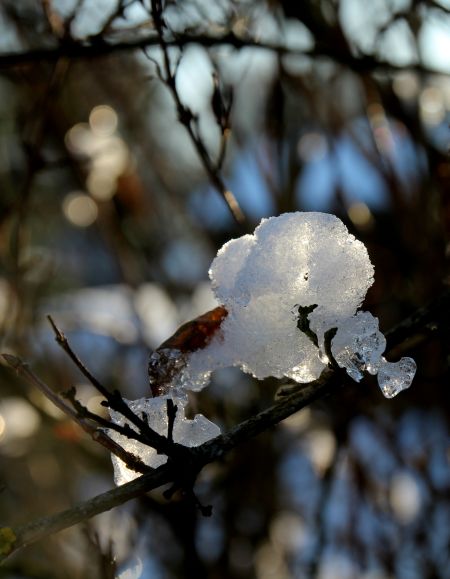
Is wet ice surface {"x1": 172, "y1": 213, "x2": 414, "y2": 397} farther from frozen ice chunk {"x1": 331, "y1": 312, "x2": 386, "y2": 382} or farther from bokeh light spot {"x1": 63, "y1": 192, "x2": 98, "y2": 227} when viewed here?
bokeh light spot {"x1": 63, "y1": 192, "x2": 98, "y2": 227}

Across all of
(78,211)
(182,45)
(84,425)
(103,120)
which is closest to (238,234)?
(182,45)

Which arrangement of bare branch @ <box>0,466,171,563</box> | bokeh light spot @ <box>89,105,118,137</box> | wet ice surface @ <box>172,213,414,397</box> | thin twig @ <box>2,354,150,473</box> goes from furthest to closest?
1. bokeh light spot @ <box>89,105,118,137</box>
2. wet ice surface @ <box>172,213,414,397</box>
3. thin twig @ <box>2,354,150,473</box>
4. bare branch @ <box>0,466,171,563</box>

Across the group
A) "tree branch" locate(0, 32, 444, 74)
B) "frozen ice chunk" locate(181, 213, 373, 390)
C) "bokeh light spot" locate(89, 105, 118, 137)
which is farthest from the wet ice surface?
"bokeh light spot" locate(89, 105, 118, 137)

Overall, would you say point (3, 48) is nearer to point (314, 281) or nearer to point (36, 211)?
point (36, 211)

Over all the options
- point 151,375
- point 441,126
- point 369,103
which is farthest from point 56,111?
point 151,375

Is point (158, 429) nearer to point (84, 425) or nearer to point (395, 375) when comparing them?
point (84, 425)

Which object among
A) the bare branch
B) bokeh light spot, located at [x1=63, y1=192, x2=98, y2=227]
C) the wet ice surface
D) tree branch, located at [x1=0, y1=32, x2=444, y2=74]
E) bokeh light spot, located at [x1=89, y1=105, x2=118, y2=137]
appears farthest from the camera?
bokeh light spot, located at [x1=63, y1=192, x2=98, y2=227]

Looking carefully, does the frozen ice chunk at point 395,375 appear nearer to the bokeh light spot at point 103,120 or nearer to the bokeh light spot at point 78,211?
the bokeh light spot at point 103,120
